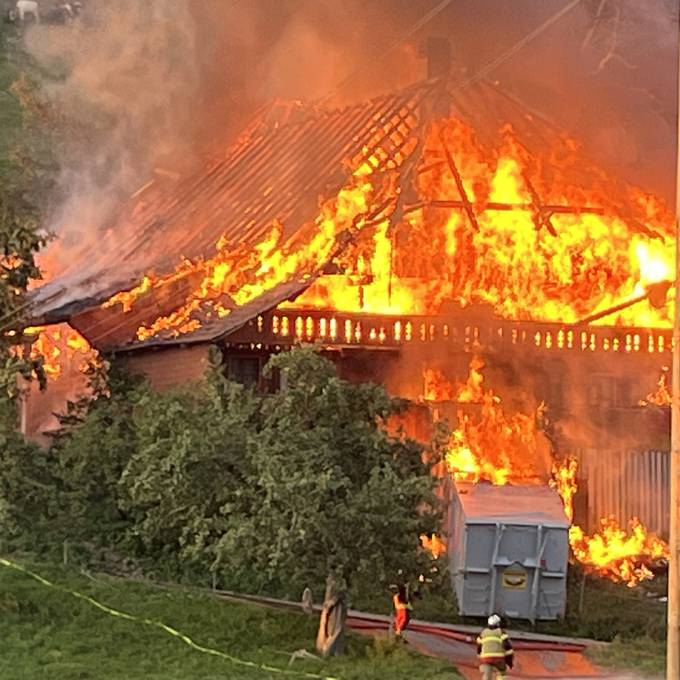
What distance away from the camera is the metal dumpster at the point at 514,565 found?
16.3 meters

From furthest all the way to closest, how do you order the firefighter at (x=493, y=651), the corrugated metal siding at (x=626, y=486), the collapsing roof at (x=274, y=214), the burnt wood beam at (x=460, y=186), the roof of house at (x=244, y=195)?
1. the roof of house at (x=244, y=195)
2. the burnt wood beam at (x=460, y=186)
3. the collapsing roof at (x=274, y=214)
4. the corrugated metal siding at (x=626, y=486)
5. the firefighter at (x=493, y=651)

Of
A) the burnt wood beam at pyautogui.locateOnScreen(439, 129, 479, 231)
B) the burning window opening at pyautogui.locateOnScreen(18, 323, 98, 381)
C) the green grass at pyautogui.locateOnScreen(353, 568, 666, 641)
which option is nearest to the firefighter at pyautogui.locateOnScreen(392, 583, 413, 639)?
the green grass at pyautogui.locateOnScreen(353, 568, 666, 641)

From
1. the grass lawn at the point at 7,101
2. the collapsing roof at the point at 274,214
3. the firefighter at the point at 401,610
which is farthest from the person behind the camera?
the grass lawn at the point at 7,101

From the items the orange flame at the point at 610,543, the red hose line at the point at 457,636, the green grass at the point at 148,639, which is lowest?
the green grass at the point at 148,639

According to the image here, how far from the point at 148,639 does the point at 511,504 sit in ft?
16.8

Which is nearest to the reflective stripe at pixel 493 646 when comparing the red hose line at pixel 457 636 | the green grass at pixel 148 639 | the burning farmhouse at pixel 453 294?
the green grass at pixel 148 639

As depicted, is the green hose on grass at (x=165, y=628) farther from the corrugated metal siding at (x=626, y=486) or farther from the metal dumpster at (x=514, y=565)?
the corrugated metal siding at (x=626, y=486)

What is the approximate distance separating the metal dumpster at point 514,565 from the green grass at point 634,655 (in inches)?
41.4

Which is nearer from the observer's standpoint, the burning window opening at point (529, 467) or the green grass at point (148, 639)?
the green grass at point (148, 639)

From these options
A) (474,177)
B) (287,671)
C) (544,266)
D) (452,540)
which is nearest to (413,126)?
(474,177)

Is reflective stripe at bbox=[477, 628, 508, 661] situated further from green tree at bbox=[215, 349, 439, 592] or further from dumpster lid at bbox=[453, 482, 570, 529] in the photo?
dumpster lid at bbox=[453, 482, 570, 529]

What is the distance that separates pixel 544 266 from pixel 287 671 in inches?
415

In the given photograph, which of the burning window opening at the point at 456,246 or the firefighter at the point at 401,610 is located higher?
the burning window opening at the point at 456,246

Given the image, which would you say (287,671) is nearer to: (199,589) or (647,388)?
(199,589)
